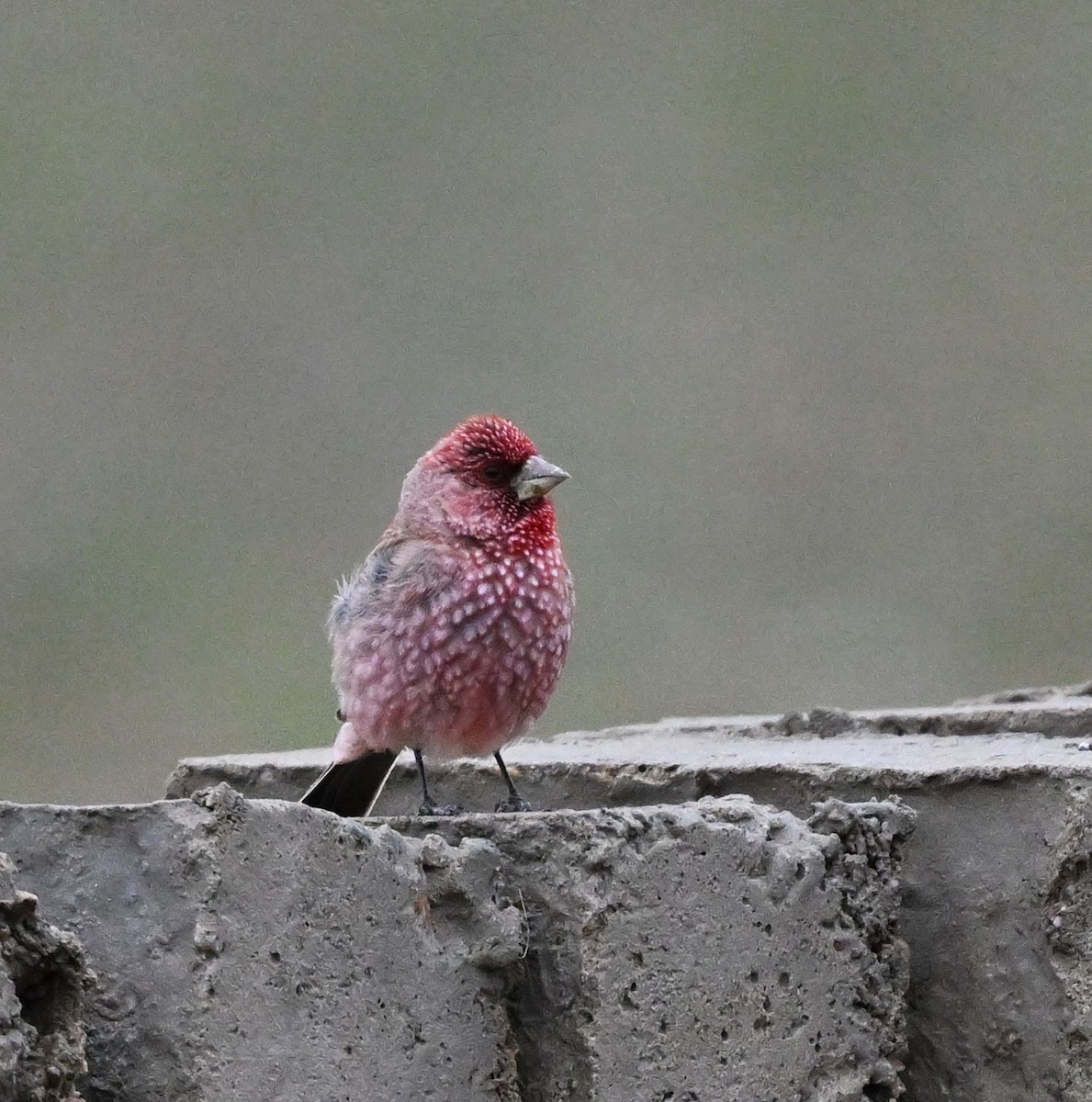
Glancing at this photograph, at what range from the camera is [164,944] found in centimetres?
208

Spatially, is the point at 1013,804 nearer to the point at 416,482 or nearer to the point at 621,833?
the point at 621,833

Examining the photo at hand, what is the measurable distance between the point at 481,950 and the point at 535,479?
1239 millimetres

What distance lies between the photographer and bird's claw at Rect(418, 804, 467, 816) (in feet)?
9.43

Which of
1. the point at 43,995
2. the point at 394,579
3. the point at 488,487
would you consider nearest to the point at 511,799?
Result: the point at 394,579

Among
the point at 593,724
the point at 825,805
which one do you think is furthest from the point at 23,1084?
the point at 593,724

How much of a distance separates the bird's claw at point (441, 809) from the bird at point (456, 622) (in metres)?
0.02

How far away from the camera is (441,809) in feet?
10.2

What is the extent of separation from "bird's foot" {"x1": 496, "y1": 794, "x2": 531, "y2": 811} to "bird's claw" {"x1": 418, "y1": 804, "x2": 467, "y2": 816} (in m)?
0.07

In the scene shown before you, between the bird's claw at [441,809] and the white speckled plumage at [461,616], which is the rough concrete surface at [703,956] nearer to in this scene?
the bird's claw at [441,809]

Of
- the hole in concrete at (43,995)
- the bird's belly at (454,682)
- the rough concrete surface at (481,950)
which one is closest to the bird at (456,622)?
the bird's belly at (454,682)

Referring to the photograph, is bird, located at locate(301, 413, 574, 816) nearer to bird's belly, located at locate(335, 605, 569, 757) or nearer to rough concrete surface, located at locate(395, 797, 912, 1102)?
bird's belly, located at locate(335, 605, 569, 757)

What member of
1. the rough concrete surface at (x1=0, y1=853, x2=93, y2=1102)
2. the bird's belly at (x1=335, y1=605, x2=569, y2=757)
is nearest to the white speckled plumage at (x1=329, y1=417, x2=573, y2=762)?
the bird's belly at (x1=335, y1=605, x2=569, y2=757)

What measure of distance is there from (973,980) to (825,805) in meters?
0.34

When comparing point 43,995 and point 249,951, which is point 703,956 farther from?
point 43,995
